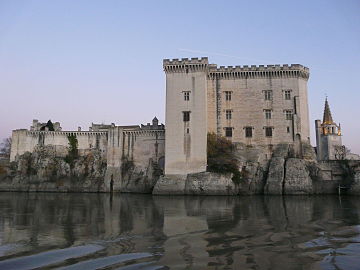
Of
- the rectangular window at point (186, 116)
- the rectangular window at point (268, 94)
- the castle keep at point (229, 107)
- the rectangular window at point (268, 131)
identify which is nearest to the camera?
the castle keep at point (229, 107)

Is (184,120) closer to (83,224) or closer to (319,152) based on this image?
(83,224)

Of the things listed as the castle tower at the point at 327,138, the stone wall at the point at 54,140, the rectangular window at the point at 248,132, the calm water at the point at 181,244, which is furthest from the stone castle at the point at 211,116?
the castle tower at the point at 327,138

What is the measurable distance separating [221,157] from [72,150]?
918 inches

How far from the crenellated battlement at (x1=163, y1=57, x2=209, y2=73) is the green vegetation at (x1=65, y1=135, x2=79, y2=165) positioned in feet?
62.5

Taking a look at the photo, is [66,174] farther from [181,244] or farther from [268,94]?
[181,244]

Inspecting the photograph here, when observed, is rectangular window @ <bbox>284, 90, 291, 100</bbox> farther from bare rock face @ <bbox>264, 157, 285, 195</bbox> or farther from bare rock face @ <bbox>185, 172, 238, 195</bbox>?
bare rock face @ <bbox>185, 172, 238, 195</bbox>

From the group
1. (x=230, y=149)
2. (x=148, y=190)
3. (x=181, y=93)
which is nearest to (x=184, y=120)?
(x=181, y=93)

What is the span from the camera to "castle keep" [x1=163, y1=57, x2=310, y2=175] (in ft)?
127

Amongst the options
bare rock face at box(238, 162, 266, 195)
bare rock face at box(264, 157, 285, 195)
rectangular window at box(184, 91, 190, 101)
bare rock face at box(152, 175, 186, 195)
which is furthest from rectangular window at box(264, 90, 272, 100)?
bare rock face at box(152, 175, 186, 195)

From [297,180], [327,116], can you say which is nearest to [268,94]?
[297,180]

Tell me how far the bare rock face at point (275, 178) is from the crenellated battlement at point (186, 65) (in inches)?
565

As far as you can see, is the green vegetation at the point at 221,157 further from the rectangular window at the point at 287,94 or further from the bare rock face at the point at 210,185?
the rectangular window at the point at 287,94

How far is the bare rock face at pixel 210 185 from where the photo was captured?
36125 mm

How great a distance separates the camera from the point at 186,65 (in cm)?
4003
